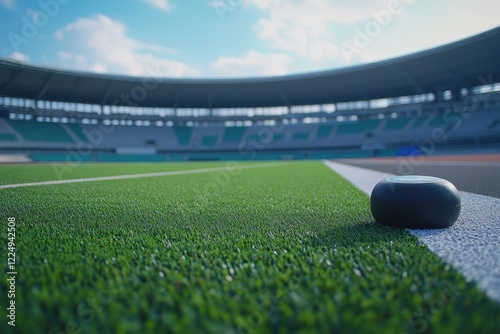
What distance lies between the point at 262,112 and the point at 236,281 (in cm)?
4689

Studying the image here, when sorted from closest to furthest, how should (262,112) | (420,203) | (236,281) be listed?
(236,281) → (420,203) → (262,112)

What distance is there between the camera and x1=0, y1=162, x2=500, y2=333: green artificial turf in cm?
97

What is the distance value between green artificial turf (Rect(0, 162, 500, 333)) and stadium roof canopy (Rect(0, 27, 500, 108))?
31448mm

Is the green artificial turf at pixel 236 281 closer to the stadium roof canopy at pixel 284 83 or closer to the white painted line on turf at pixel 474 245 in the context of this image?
the white painted line on turf at pixel 474 245

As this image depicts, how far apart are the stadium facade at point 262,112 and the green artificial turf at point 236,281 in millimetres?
31811

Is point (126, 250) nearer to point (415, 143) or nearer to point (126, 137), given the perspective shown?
point (415, 143)

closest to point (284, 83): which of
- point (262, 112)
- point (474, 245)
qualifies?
point (262, 112)

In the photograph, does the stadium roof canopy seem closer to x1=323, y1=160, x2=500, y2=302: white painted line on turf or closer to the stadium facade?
the stadium facade

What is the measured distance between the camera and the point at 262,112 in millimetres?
47125

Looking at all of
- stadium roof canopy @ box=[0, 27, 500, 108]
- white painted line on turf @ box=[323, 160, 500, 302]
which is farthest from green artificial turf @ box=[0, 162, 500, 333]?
stadium roof canopy @ box=[0, 27, 500, 108]

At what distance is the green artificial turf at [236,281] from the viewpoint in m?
0.97

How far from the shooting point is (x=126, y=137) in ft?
143

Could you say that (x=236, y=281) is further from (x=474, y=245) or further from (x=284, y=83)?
(x=284, y=83)

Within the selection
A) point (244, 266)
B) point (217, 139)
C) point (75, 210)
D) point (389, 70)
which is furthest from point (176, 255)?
point (217, 139)
